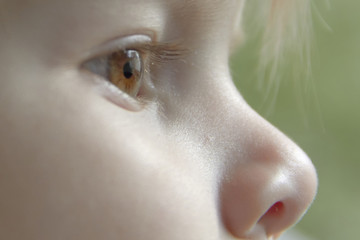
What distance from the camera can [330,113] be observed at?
87 centimetres

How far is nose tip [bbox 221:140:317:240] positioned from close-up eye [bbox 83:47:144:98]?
0.26 ft

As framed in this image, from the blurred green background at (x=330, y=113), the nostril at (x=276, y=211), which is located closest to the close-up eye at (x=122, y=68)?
the nostril at (x=276, y=211)

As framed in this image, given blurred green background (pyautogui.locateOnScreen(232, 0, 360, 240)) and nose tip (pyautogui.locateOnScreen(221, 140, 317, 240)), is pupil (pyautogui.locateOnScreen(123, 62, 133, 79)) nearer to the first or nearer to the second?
nose tip (pyautogui.locateOnScreen(221, 140, 317, 240))

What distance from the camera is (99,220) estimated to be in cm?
29

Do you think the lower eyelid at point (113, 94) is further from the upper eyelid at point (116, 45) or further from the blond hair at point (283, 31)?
the blond hair at point (283, 31)

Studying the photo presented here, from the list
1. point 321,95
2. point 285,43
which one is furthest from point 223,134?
point 321,95

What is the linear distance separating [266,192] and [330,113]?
55cm

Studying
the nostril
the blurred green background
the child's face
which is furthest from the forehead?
the blurred green background

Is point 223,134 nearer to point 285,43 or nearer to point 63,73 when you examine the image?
point 63,73

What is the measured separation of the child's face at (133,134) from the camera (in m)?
0.28

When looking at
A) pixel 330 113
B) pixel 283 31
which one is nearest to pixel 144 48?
pixel 283 31

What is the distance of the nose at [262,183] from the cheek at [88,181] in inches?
1.3

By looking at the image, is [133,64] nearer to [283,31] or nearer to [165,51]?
[165,51]

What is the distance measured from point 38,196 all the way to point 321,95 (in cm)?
66
